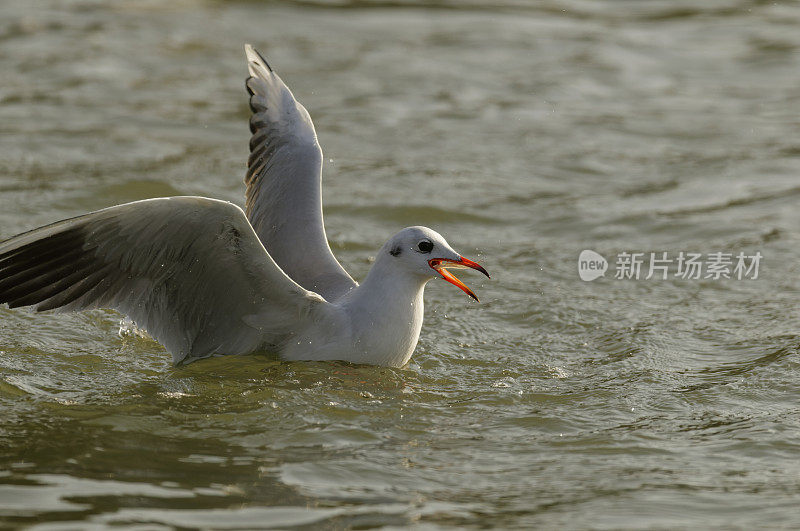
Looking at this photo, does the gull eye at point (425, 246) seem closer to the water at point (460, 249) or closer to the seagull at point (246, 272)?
the seagull at point (246, 272)

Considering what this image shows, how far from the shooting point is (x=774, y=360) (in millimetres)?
7211

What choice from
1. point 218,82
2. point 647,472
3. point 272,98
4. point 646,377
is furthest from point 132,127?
point 647,472

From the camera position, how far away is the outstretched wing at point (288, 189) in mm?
7355

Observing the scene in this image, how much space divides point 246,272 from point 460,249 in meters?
3.36

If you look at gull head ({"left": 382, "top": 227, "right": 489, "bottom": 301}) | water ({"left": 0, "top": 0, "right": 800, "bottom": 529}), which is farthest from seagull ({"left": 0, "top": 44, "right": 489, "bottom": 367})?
water ({"left": 0, "top": 0, "right": 800, "bottom": 529})

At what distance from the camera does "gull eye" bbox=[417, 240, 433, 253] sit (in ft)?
21.6

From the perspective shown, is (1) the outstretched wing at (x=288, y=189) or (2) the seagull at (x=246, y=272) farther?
(1) the outstretched wing at (x=288, y=189)

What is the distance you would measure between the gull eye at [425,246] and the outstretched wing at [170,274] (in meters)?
0.60

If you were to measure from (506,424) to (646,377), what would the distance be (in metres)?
1.17

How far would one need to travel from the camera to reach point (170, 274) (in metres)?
6.29

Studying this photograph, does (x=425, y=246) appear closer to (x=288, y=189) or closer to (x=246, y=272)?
(x=246, y=272)

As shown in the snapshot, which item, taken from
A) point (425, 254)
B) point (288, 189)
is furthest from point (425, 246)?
point (288, 189)

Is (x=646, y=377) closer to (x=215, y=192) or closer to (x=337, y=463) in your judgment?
(x=337, y=463)

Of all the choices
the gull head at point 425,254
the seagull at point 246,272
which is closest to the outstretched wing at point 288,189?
the seagull at point 246,272
